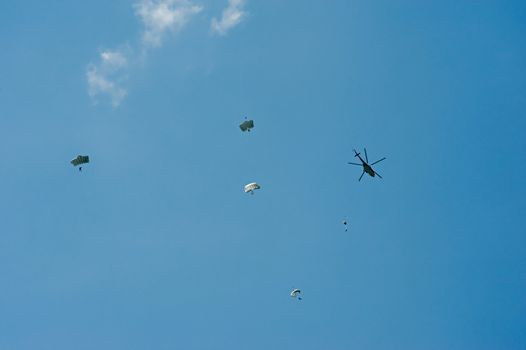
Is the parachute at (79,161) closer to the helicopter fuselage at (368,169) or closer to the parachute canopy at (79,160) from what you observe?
the parachute canopy at (79,160)

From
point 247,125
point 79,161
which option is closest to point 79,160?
point 79,161

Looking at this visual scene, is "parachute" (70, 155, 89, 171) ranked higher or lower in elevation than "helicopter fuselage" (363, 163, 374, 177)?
higher

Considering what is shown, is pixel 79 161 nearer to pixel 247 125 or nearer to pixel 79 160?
pixel 79 160

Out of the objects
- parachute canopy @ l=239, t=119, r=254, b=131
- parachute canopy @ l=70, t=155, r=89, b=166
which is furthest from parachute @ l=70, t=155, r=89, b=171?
parachute canopy @ l=239, t=119, r=254, b=131

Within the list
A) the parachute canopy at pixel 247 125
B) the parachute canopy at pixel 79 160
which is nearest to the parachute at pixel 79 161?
the parachute canopy at pixel 79 160

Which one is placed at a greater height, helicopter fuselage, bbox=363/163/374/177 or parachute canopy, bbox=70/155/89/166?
parachute canopy, bbox=70/155/89/166

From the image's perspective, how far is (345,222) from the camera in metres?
168

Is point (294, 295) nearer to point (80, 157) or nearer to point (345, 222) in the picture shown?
point (345, 222)

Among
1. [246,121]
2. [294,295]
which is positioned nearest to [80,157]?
[246,121]

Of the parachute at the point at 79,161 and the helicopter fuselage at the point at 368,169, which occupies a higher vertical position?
the parachute at the point at 79,161

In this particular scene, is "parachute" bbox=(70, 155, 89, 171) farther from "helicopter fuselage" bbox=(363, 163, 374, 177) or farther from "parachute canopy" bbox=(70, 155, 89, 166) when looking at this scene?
"helicopter fuselage" bbox=(363, 163, 374, 177)

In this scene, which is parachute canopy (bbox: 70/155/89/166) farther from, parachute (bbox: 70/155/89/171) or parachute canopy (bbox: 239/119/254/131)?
parachute canopy (bbox: 239/119/254/131)

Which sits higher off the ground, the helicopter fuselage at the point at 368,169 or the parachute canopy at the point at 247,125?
the parachute canopy at the point at 247,125

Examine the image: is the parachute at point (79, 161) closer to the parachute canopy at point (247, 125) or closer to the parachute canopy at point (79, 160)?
the parachute canopy at point (79, 160)
